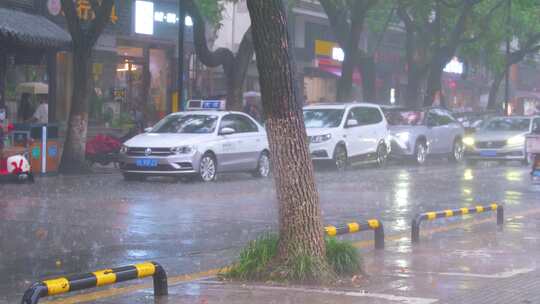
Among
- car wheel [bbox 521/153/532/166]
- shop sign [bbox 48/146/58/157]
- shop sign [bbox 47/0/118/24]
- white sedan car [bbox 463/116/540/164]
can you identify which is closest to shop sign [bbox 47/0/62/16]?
shop sign [bbox 47/0/118/24]

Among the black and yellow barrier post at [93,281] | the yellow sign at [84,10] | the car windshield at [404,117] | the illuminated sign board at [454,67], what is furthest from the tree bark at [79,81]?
the illuminated sign board at [454,67]

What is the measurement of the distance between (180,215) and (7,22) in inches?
421

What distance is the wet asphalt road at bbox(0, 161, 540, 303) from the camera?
11.1 m

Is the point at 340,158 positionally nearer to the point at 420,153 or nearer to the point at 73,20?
the point at 420,153

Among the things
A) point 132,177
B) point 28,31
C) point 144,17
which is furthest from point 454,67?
point 132,177

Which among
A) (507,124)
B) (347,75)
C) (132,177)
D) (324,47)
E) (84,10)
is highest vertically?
(324,47)

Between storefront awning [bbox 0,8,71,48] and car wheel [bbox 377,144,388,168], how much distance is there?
898 centimetres

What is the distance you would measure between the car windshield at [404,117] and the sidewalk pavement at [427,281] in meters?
16.9

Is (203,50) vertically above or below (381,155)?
above

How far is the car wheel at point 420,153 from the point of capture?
29.9 metres

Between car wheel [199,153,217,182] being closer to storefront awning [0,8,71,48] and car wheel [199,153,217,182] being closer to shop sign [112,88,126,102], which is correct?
storefront awning [0,8,71,48]

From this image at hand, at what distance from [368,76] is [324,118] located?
28.0 ft

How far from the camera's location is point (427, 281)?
9.61 m

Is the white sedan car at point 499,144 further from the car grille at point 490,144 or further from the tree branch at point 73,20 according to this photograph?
the tree branch at point 73,20
